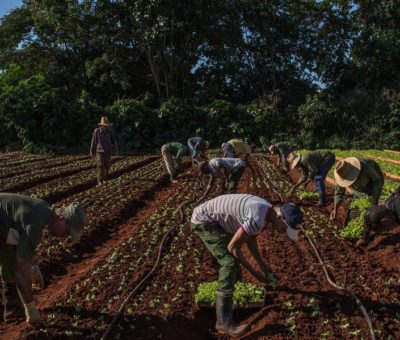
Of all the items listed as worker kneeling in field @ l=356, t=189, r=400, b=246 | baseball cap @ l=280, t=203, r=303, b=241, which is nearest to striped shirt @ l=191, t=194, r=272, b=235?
baseball cap @ l=280, t=203, r=303, b=241

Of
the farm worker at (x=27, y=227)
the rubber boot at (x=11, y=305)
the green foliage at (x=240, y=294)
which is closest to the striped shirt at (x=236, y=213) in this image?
the green foliage at (x=240, y=294)

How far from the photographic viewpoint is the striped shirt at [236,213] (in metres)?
4.16

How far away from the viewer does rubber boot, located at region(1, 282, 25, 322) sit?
15.6ft

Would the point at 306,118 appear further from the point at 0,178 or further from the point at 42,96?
the point at 0,178

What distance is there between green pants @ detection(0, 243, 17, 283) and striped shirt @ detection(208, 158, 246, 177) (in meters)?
3.89

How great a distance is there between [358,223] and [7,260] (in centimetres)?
468

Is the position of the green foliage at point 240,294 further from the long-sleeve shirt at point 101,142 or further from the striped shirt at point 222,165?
the long-sleeve shirt at point 101,142

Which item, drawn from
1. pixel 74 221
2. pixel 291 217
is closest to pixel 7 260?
pixel 74 221

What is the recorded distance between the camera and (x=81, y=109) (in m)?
24.8

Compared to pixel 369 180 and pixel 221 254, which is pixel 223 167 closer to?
pixel 369 180

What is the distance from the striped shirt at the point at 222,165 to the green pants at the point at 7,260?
12.8 feet

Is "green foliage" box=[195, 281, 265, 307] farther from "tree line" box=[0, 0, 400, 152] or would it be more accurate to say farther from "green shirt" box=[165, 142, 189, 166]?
"tree line" box=[0, 0, 400, 152]

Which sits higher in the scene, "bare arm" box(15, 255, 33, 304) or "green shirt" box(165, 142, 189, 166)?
"green shirt" box(165, 142, 189, 166)

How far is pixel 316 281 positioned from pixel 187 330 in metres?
Answer: 1.74
